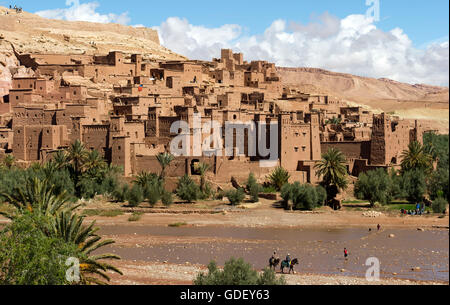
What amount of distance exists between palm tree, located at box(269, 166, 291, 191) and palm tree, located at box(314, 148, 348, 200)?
1587 mm

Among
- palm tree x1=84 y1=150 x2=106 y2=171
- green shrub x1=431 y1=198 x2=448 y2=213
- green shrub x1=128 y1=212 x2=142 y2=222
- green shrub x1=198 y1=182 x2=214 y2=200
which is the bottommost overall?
green shrub x1=128 y1=212 x2=142 y2=222

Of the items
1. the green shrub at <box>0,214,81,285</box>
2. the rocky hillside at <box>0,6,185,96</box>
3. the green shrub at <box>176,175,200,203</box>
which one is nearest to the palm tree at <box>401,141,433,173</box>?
the green shrub at <box>176,175,200,203</box>

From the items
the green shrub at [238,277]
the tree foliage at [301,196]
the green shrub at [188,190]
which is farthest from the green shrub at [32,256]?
the tree foliage at [301,196]

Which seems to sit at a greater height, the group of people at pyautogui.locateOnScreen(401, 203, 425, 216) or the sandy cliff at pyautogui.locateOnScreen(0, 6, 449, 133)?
the sandy cliff at pyautogui.locateOnScreen(0, 6, 449, 133)

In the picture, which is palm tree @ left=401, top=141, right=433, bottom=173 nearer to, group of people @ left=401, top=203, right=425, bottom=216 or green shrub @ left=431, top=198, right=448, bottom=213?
group of people @ left=401, top=203, right=425, bottom=216

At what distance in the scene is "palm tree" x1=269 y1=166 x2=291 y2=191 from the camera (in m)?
33.3

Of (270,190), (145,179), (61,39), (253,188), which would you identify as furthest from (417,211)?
(61,39)

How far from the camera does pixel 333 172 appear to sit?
105 feet

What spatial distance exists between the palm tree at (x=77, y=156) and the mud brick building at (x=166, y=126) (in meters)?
1.36

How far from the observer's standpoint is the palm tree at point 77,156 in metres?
33.4

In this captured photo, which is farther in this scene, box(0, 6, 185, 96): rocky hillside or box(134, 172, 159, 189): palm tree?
box(0, 6, 185, 96): rocky hillside
